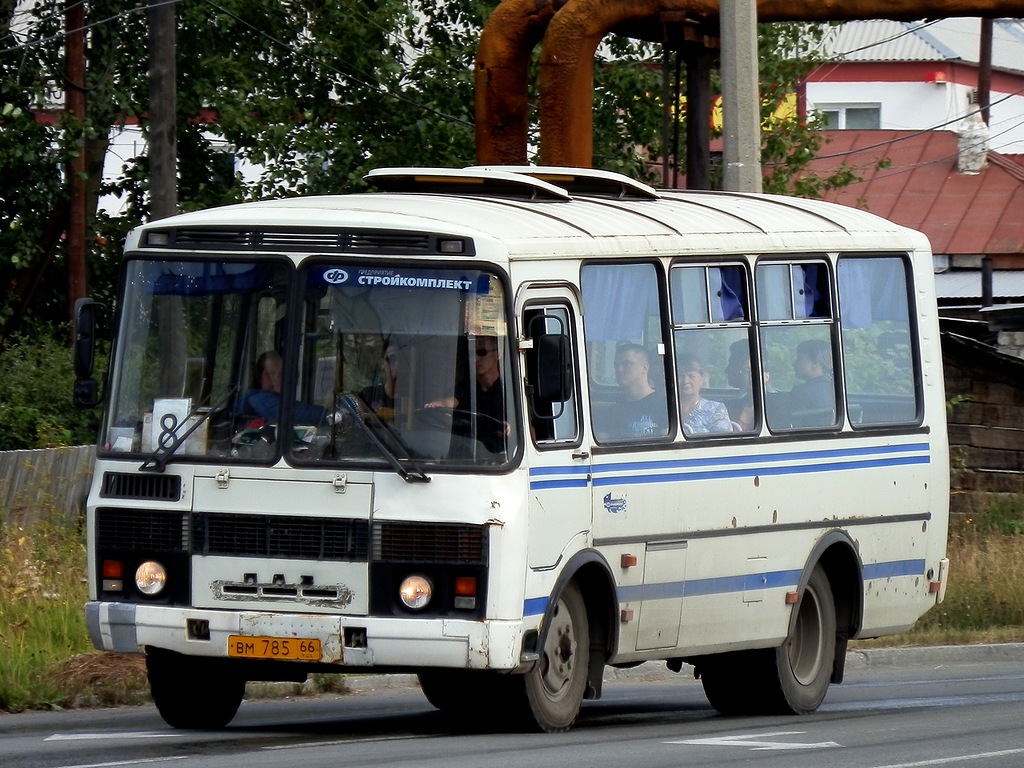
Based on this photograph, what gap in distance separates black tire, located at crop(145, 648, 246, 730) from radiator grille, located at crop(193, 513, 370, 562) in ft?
2.17

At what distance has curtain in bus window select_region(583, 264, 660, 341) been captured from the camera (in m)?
10.5

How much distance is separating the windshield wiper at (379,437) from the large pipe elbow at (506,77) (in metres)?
7.07

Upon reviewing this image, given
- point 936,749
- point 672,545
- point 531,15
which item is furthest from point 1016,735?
point 531,15

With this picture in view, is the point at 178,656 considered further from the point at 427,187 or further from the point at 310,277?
the point at 427,187

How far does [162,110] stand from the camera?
19.9 m

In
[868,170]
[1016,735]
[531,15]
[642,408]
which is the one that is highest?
[868,170]

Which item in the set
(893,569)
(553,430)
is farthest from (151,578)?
(893,569)

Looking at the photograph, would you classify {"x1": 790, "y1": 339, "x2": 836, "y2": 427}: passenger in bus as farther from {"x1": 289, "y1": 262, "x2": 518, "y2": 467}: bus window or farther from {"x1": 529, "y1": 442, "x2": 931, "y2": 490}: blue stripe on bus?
{"x1": 289, "y1": 262, "x2": 518, "y2": 467}: bus window

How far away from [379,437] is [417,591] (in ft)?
2.42

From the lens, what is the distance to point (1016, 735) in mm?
10484

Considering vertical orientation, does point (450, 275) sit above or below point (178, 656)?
above

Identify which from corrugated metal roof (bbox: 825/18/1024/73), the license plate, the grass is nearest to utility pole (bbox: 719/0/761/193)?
the grass

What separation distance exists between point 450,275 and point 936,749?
319 centimetres

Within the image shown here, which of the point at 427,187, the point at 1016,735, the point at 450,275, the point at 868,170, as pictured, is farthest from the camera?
the point at 868,170
